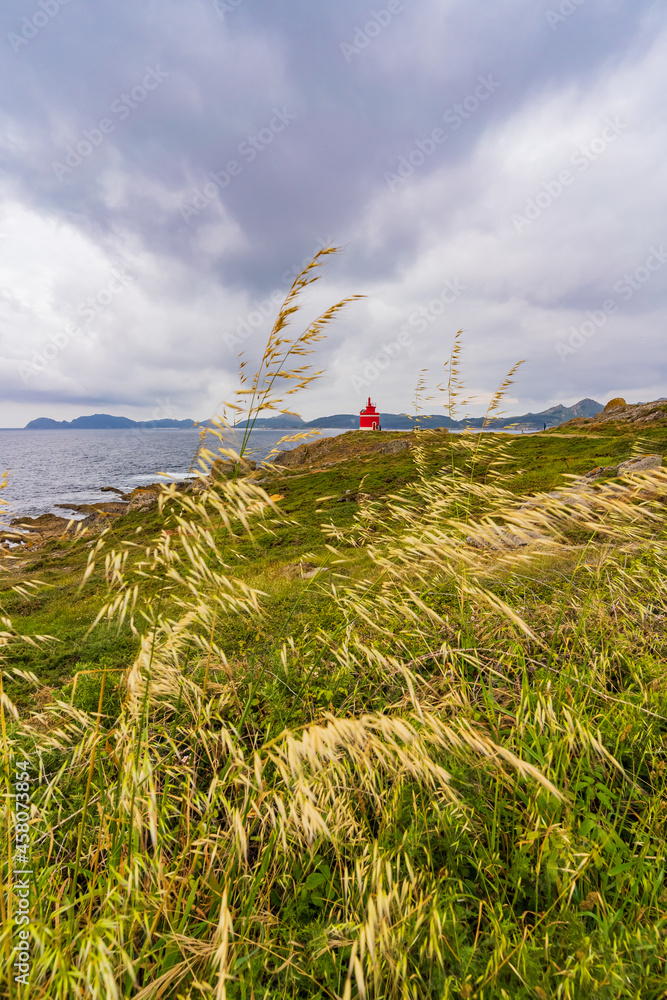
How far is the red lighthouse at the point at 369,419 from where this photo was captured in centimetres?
6700

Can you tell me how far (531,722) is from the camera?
2623 millimetres

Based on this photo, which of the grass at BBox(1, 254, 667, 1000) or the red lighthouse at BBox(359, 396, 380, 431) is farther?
the red lighthouse at BBox(359, 396, 380, 431)

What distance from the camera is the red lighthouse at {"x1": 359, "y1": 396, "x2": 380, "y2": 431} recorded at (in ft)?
220

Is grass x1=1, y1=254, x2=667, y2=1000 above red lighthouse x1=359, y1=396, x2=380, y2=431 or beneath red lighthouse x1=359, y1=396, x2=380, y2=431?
beneath

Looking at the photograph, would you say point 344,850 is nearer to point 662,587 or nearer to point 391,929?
point 391,929

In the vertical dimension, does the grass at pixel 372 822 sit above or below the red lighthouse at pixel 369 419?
below

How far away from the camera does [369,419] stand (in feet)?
224

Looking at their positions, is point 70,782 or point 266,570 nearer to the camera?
point 70,782

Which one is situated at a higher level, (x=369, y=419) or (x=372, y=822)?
(x=369, y=419)

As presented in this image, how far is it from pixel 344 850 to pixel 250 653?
281 centimetres

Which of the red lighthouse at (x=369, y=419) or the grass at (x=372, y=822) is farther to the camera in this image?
the red lighthouse at (x=369, y=419)

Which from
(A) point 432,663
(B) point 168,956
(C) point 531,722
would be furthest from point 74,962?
(A) point 432,663

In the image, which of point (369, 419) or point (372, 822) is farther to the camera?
point (369, 419)

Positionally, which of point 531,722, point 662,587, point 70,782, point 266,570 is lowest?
point 266,570
